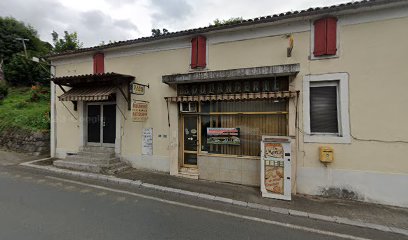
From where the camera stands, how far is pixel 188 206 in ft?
16.2

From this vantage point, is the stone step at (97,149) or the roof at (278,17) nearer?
the roof at (278,17)

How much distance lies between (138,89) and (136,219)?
4.70 metres

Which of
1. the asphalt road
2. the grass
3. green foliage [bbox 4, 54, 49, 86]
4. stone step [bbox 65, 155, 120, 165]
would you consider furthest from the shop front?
green foliage [bbox 4, 54, 49, 86]

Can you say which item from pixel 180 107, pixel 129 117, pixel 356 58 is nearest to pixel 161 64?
pixel 180 107

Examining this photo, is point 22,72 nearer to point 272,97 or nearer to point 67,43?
point 67,43

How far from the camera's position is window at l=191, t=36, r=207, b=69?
280 inches

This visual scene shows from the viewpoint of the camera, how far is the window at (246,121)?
6387mm

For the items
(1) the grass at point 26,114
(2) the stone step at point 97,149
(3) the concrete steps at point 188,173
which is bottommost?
(3) the concrete steps at point 188,173

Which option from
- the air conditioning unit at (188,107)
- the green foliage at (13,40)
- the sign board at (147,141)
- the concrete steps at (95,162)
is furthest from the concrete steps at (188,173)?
the green foliage at (13,40)

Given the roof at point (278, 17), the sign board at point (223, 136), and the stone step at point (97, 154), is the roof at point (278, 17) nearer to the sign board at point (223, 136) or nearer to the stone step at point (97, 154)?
the sign board at point (223, 136)

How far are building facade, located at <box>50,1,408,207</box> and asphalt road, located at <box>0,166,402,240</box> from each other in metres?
1.83

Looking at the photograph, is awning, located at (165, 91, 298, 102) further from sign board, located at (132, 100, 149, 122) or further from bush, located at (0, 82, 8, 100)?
bush, located at (0, 82, 8, 100)

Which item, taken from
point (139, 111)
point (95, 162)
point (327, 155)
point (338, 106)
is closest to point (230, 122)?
point (327, 155)

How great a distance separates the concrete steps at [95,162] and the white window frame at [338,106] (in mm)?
6446
